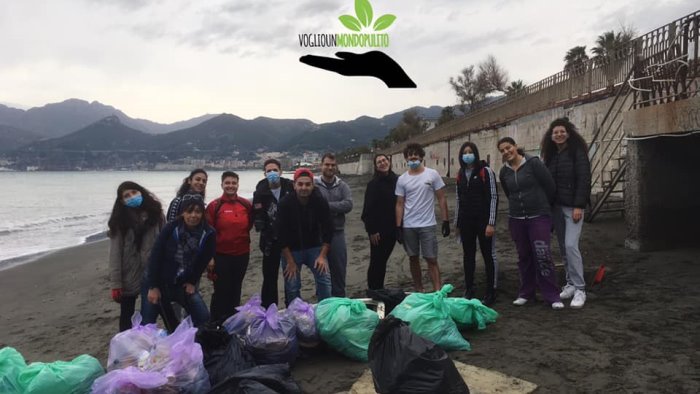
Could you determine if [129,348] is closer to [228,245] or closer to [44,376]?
[44,376]

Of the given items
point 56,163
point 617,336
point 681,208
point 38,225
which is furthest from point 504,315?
point 56,163

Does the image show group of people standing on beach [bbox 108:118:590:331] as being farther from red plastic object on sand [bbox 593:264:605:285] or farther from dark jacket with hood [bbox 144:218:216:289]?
red plastic object on sand [bbox 593:264:605:285]

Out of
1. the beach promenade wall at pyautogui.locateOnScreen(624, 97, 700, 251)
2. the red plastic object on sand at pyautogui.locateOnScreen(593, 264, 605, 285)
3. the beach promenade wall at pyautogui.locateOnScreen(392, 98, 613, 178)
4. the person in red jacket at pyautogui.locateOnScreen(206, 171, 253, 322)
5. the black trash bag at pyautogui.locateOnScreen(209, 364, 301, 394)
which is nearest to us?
the black trash bag at pyautogui.locateOnScreen(209, 364, 301, 394)

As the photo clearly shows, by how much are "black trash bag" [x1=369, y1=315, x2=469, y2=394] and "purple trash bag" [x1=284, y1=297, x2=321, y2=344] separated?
3.73 ft

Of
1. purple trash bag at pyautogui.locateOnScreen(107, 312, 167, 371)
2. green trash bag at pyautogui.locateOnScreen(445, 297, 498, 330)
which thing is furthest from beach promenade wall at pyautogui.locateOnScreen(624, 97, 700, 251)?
purple trash bag at pyautogui.locateOnScreen(107, 312, 167, 371)

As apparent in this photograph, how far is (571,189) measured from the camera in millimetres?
4477

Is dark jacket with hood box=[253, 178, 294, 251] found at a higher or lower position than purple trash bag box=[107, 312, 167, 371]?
higher

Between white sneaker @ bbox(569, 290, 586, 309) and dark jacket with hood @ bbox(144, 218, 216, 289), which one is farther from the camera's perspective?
white sneaker @ bbox(569, 290, 586, 309)

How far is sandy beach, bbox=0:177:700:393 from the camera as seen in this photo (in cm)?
315

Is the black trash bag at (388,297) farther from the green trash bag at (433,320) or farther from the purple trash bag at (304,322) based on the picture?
the purple trash bag at (304,322)

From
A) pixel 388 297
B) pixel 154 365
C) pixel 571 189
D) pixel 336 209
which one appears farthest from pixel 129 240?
pixel 571 189

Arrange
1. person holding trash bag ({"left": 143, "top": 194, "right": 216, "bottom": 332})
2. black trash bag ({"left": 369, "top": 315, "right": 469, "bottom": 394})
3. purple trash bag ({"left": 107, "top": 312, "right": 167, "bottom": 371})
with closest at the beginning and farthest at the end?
black trash bag ({"left": 369, "top": 315, "right": 469, "bottom": 394})
purple trash bag ({"left": 107, "top": 312, "right": 167, "bottom": 371})
person holding trash bag ({"left": 143, "top": 194, "right": 216, "bottom": 332})

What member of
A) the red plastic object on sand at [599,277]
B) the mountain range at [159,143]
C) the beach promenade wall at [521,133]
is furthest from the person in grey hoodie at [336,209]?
the mountain range at [159,143]

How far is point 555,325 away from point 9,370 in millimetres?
4068
